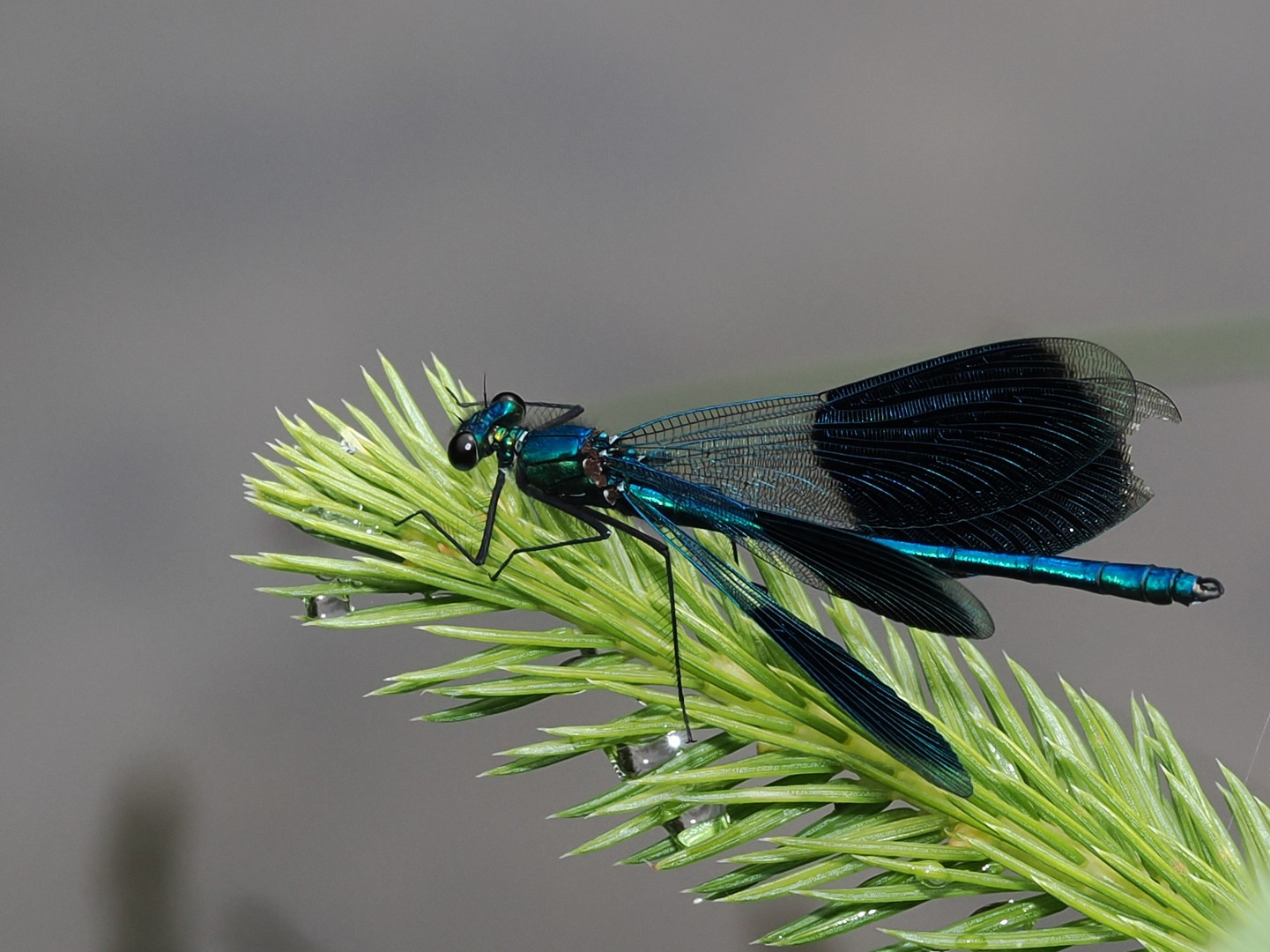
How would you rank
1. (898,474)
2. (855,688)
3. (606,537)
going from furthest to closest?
(898,474) < (606,537) < (855,688)

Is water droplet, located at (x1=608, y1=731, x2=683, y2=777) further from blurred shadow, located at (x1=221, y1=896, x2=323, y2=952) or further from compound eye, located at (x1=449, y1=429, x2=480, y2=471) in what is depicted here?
blurred shadow, located at (x1=221, y1=896, x2=323, y2=952)

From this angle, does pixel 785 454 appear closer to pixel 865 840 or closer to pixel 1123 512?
pixel 1123 512

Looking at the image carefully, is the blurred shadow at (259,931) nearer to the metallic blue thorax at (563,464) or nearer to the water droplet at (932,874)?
the metallic blue thorax at (563,464)

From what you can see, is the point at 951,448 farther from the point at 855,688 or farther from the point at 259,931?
the point at 259,931

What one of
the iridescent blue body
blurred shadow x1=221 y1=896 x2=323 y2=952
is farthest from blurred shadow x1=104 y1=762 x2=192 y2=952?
the iridescent blue body

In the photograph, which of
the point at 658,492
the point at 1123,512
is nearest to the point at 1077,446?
the point at 1123,512

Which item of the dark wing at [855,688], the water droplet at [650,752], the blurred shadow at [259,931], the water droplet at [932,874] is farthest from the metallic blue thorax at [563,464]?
the blurred shadow at [259,931]

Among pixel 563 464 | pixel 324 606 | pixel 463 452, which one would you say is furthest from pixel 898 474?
pixel 324 606
